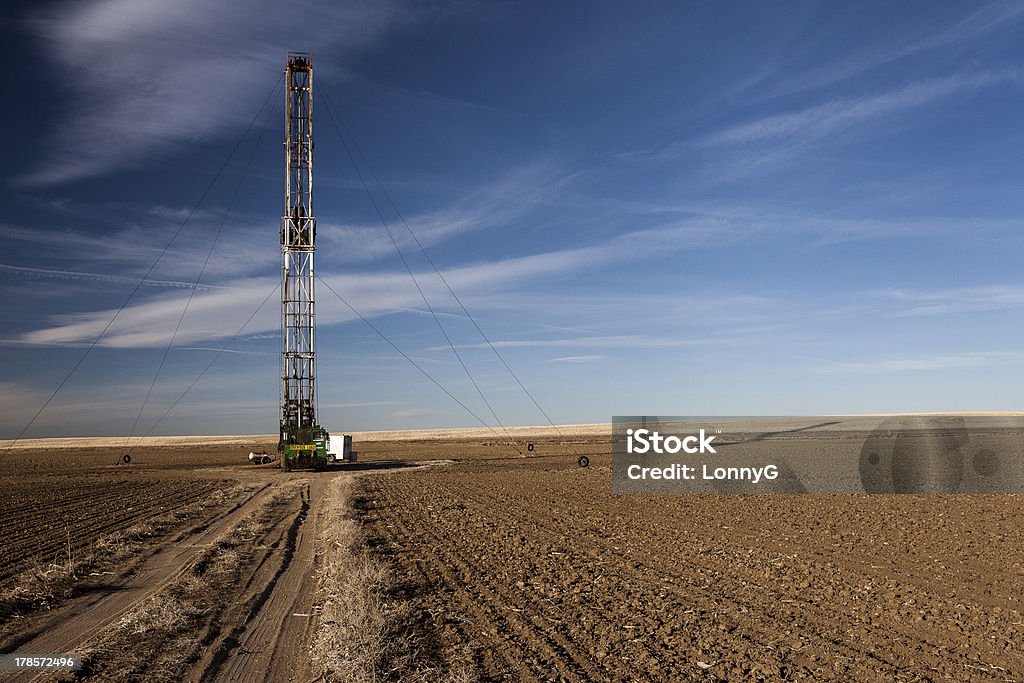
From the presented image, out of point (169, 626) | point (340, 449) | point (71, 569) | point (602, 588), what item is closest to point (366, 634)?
point (169, 626)

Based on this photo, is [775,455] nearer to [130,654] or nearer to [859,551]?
[859,551]

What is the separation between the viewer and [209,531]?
17562 mm

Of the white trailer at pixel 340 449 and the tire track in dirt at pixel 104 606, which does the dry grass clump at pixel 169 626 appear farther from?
the white trailer at pixel 340 449

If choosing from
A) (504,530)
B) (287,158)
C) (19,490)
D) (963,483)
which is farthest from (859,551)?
(287,158)

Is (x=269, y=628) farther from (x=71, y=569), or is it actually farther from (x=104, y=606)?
(x=71, y=569)

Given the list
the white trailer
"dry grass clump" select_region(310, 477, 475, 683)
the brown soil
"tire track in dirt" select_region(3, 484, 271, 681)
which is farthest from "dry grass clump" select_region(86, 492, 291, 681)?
the white trailer

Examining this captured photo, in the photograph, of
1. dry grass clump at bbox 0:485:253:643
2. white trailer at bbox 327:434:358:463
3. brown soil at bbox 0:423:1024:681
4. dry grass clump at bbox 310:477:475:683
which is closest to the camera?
dry grass clump at bbox 310:477:475:683

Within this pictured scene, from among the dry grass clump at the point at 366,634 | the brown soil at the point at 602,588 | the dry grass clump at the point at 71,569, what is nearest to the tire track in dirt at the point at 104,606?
the brown soil at the point at 602,588

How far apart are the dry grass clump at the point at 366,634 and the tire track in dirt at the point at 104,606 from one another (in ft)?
8.76

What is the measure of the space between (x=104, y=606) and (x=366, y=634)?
4.63 metres

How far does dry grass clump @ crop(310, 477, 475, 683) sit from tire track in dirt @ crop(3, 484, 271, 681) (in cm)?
267

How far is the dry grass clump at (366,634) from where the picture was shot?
24.2 feet

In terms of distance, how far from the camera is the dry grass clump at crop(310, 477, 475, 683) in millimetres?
7367

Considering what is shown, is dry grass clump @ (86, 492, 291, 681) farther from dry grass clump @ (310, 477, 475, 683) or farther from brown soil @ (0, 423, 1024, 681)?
dry grass clump @ (310, 477, 475, 683)
